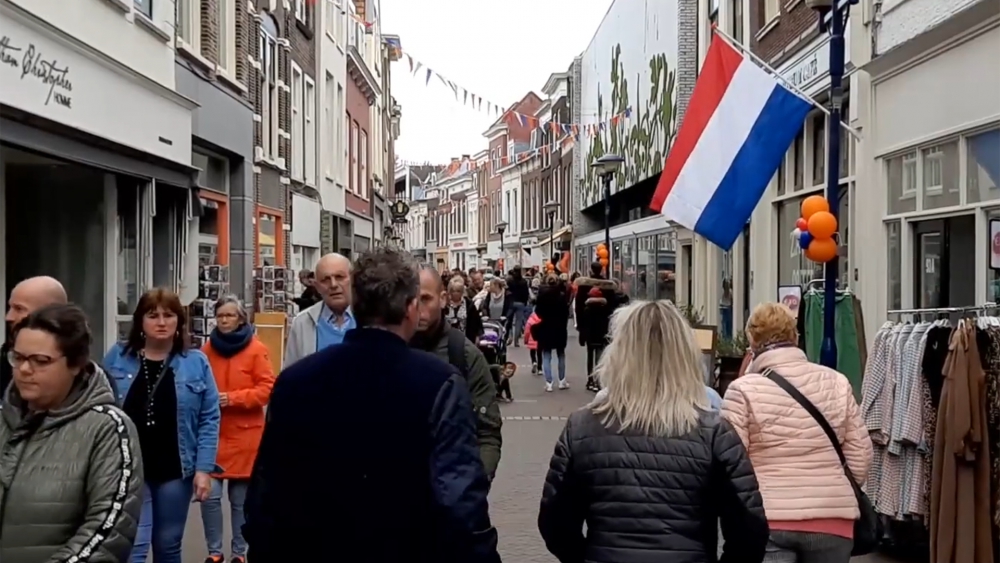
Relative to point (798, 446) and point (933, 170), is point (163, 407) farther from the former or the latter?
point (933, 170)

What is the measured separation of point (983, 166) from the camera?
375 inches

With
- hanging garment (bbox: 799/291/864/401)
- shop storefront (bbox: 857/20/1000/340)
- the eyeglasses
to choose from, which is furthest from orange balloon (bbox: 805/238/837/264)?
the eyeglasses

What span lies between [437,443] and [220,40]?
14.4 metres

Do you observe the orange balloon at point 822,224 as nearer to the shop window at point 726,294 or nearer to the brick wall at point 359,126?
the shop window at point 726,294

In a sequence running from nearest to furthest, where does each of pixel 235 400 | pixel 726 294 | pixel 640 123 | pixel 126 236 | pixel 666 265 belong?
pixel 235 400
pixel 126 236
pixel 726 294
pixel 666 265
pixel 640 123

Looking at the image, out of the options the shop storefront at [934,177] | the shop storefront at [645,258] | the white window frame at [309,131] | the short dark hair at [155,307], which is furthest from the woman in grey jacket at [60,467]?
the white window frame at [309,131]

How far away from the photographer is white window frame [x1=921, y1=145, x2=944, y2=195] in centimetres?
1039

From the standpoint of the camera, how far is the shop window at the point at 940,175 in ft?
33.1

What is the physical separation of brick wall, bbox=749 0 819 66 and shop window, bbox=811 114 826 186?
998 mm

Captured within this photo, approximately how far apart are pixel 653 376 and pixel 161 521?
303 cm

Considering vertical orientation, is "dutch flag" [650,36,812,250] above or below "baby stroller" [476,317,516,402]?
above

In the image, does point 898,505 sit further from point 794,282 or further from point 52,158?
point 794,282

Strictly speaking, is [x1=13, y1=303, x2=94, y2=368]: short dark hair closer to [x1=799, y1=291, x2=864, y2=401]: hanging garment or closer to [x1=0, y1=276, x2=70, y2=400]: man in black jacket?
[x1=0, y1=276, x2=70, y2=400]: man in black jacket

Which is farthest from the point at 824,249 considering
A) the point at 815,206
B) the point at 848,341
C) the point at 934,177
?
the point at 934,177
